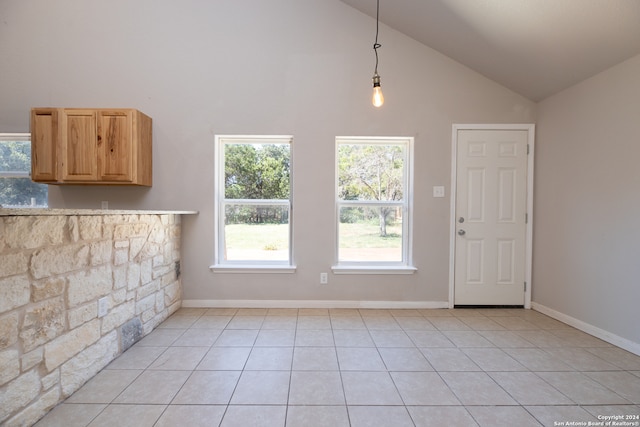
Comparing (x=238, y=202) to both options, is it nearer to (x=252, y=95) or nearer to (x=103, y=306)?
(x=252, y=95)

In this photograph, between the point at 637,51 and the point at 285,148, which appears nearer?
the point at 637,51

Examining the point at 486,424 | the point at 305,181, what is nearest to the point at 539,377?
the point at 486,424

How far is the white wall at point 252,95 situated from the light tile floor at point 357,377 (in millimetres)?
738

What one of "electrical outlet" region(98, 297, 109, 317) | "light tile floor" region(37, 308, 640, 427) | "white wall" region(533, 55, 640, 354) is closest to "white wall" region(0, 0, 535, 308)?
"white wall" region(533, 55, 640, 354)

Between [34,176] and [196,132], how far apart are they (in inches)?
62.6

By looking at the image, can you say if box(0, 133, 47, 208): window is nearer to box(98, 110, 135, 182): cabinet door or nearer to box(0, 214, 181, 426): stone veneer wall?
box(98, 110, 135, 182): cabinet door

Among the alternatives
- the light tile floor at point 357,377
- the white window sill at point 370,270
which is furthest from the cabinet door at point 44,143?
the white window sill at point 370,270

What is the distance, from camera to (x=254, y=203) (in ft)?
11.0

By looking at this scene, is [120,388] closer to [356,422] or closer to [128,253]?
[128,253]

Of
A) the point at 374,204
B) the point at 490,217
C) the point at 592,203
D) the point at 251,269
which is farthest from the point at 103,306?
the point at 592,203

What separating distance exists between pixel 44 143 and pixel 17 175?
0.81 metres

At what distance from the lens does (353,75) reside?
3.22 metres

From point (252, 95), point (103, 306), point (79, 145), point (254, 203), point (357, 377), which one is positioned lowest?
point (357, 377)

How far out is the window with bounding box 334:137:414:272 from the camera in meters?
3.38
